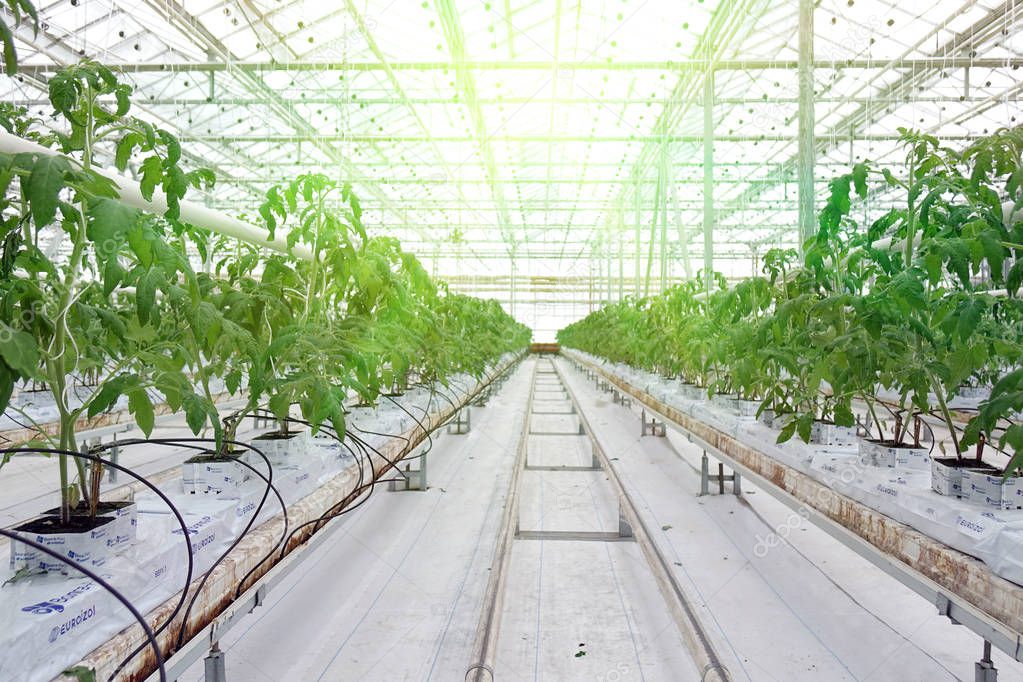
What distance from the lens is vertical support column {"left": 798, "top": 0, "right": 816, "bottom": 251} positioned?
3.45 meters

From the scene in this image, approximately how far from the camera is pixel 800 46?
3613 mm

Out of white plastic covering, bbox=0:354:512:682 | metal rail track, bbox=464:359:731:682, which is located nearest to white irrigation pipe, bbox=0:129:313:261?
white plastic covering, bbox=0:354:512:682

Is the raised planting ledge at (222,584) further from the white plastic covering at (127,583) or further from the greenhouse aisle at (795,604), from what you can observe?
the greenhouse aisle at (795,604)

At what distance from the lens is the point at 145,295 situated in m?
1.22

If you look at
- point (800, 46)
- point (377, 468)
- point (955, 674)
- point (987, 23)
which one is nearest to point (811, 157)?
point (800, 46)

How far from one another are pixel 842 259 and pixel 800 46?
5.34 ft

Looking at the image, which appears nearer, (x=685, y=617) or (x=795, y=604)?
(x=685, y=617)

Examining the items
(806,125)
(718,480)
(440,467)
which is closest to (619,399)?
(440,467)

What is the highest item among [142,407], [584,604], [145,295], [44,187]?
[44,187]

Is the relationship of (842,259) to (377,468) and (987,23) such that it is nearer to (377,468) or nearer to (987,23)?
(377,468)

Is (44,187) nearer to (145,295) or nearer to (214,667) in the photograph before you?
(145,295)

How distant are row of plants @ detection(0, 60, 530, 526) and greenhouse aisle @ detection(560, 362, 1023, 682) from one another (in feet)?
5.12

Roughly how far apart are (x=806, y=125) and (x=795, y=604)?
7.98 ft

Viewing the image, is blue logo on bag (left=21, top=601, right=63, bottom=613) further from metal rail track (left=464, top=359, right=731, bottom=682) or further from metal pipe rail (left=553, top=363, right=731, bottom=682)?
metal pipe rail (left=553, top=363, right=731, bottom=682)
